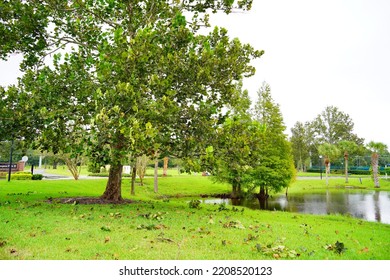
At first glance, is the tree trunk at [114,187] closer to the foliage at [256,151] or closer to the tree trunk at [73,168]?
the foliage at [256,151]

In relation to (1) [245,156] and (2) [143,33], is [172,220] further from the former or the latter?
(2) [143,33]

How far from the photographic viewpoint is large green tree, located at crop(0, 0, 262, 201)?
1253 cm

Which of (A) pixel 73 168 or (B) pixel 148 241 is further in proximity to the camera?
(A) pixel 73 168

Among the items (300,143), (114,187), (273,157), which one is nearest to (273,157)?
(273,157)

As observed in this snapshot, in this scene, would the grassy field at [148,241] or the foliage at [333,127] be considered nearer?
the grassy field at [148,241]

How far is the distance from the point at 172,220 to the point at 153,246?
4.48 m

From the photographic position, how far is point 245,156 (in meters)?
14.7

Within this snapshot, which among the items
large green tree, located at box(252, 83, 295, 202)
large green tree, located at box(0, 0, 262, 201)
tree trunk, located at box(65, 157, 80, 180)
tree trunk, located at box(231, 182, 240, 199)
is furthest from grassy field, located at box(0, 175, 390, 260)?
tree trunk, located at box(231, 182, 240, 199)

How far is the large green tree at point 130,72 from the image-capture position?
12.5 meters

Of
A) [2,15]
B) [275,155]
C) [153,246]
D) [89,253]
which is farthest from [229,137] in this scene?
[275,155]

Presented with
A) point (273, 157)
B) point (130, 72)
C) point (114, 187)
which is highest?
point (130, 72)

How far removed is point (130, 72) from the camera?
13.2 metres

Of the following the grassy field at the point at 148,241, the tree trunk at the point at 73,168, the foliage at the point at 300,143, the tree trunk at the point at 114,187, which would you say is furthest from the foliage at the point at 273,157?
the foliage at the point at 300,143

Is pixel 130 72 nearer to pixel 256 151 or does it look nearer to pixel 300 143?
pixel 256 151
